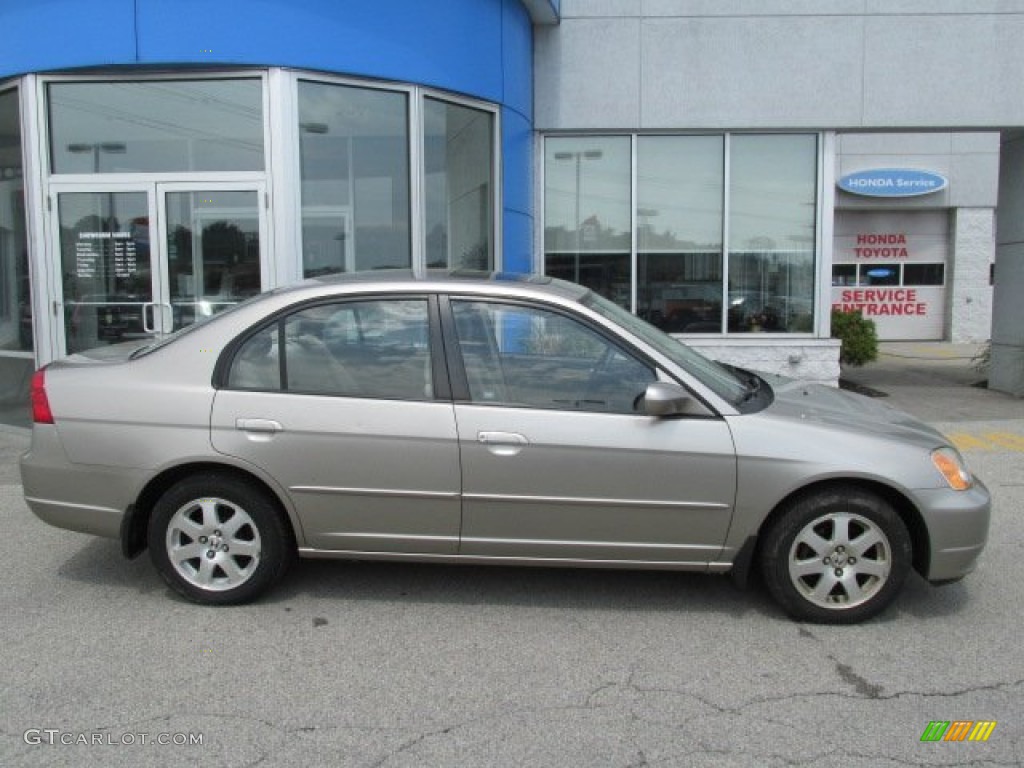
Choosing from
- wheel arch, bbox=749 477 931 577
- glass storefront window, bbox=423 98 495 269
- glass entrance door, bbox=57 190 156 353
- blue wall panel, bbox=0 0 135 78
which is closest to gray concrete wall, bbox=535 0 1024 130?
glass storefront window, bbox=423 98 495 269

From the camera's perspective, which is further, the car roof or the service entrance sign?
the service entrance sign

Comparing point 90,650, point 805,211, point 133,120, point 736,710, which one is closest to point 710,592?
point 736,710

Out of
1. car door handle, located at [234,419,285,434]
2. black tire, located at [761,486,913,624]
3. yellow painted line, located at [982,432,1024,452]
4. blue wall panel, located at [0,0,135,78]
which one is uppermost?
blue wall panel, located at [0,0,135,78]

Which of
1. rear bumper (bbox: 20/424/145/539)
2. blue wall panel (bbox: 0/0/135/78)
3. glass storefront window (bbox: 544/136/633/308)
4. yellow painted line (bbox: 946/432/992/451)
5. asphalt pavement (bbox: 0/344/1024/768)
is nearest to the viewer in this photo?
asphalt pavement (bbox: 0/344/1024/768)

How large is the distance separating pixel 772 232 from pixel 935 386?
4.01m

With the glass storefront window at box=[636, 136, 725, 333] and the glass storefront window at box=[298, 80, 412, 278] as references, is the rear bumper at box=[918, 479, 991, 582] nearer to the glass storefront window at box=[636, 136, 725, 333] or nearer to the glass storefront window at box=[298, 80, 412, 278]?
the glass storefront window at box=[298, 80, 412, 278]

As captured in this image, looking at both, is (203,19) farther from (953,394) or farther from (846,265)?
(846,265)

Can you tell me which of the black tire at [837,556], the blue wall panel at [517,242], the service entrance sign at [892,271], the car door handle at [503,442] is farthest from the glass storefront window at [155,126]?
the service entrance sign at [892,271]

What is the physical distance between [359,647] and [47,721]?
1202mm

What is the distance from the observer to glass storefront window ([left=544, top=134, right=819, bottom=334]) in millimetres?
10719

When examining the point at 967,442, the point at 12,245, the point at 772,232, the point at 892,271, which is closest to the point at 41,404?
the point at 12,245

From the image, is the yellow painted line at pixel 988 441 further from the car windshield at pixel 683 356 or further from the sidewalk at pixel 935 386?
the car windshield at pixel 683 356

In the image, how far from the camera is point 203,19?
7453 mm
